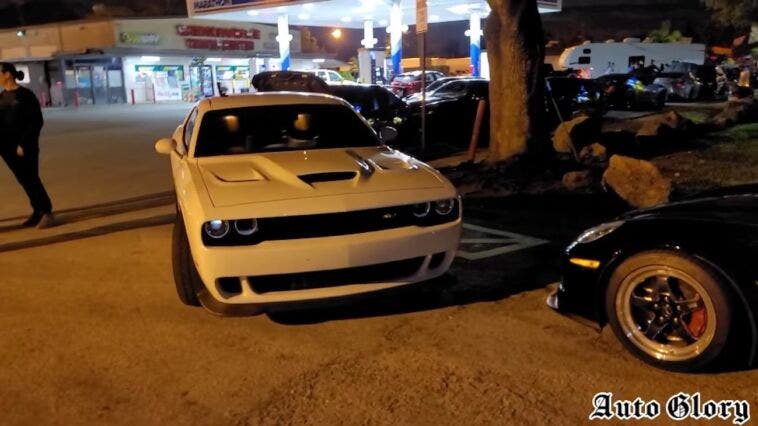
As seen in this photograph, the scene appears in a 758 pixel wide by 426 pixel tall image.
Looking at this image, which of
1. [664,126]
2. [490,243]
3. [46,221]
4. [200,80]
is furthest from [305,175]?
[200,80]

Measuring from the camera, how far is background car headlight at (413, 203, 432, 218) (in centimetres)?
455

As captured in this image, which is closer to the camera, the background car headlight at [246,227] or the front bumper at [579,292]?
the front bumper at [579,292]

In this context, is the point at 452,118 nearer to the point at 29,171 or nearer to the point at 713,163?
the point at 713,163

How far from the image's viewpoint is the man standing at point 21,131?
24.5 ft

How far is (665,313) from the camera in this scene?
3811 mm

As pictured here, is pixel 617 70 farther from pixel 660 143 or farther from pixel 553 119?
pixel 660 143

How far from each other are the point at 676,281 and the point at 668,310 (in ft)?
0.55

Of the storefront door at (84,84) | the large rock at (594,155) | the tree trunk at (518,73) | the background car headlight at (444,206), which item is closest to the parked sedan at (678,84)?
the large rock at (594,155)

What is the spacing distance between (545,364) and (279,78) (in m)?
15.3

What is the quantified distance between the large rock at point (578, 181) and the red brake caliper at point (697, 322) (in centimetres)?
537

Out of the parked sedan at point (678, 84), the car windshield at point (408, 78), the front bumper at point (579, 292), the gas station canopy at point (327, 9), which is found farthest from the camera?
the gas station canopy at point (327, 9)

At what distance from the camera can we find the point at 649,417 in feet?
11.0

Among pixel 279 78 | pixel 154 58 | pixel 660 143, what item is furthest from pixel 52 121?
pixel 660 143

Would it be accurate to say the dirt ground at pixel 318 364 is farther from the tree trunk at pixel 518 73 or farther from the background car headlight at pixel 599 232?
the tree trunk at pixel 518 73
